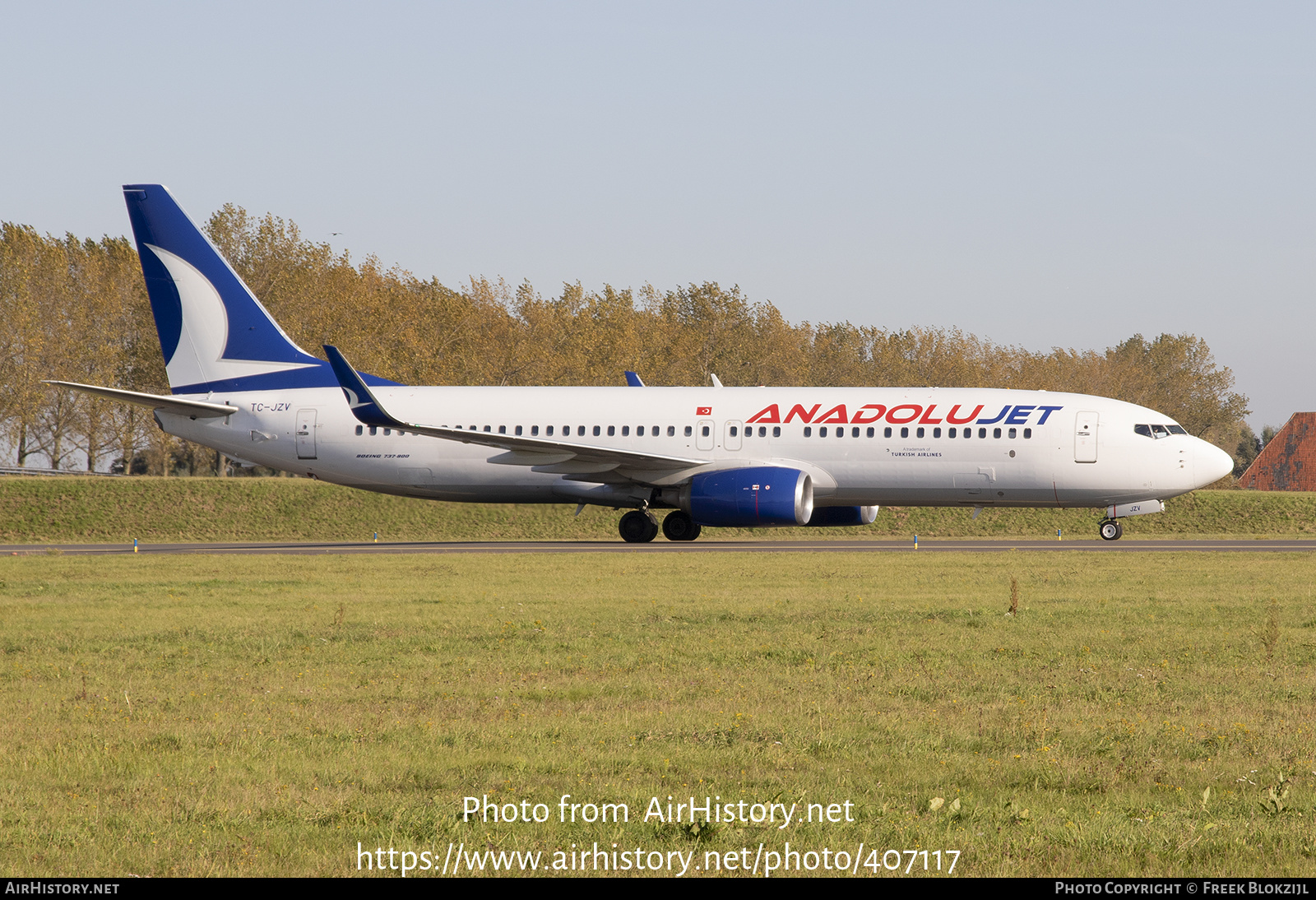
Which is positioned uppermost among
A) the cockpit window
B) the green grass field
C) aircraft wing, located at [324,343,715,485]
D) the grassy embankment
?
the cockpit window

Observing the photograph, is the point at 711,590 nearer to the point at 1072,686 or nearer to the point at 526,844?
the point at 1072,686

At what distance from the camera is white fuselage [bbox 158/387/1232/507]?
32.2 metres

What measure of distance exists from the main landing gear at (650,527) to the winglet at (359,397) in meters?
6.54

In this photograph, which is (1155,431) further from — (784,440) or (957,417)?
(784,440)

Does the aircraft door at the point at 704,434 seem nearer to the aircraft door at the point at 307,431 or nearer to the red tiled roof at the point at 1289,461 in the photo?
the aircraft door at the point at 307,431

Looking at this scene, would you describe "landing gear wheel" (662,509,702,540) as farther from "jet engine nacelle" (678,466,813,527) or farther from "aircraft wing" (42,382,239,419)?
"aircraft wing" (42,382,239,419)

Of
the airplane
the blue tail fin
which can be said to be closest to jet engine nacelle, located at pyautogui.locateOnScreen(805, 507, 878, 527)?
the airplane

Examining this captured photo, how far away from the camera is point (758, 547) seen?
3183 centimetres

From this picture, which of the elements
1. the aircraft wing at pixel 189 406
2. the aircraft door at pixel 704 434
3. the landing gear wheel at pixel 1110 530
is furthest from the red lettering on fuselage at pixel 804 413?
the aircraft wing at pixel 189 406

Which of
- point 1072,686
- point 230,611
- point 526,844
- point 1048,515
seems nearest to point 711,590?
point 230,611

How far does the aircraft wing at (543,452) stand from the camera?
1225 inches

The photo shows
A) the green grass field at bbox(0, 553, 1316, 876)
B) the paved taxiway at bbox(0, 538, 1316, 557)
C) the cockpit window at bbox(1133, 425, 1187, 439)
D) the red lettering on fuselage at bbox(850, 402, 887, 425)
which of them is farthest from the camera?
the red lettering on fuselage at bbox(850, 402, 887, 425)

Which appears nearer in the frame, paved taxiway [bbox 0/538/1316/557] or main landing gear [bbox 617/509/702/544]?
paved taxiway [bbox 0/538/1316/557]

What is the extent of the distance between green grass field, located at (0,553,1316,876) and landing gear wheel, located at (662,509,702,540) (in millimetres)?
14953
